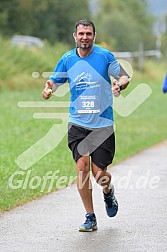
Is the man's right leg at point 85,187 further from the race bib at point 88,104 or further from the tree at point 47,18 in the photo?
the tree at point 47,18

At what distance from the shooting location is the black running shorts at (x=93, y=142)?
28.3ft

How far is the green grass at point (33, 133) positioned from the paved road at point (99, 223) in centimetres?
45

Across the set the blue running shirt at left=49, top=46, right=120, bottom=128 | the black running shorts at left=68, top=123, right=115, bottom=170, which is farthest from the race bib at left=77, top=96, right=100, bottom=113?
the black running shorts at left=68, top=123, right=115, bottom=170

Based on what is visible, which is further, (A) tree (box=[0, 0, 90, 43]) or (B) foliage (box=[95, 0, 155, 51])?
(B) foliage (box=[95, 0, 155, 51])

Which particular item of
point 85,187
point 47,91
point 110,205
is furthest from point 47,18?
point 85,187

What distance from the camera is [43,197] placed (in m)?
10.8

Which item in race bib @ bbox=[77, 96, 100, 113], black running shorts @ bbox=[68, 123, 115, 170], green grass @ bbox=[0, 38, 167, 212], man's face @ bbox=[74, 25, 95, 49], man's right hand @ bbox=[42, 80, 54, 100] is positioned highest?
man's face @ bbox=[74, 25, 95, 49]

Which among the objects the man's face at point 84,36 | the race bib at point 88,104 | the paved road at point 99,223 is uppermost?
the man's face at point 84,36

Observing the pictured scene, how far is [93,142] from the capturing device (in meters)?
8.65

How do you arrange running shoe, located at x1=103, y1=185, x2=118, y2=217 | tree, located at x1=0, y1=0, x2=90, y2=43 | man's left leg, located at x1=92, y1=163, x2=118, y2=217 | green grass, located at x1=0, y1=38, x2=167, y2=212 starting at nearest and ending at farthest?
man's left leg, located at x1=92, y1=163, x2=118, y2=217, running shoe, located at x1=103, y1=185, x2=118, y2=217, green grass, located at x1=0, y1=38, x2=167, y2=212, tree, located at x1=0, y1=0, x2=90, y2=43

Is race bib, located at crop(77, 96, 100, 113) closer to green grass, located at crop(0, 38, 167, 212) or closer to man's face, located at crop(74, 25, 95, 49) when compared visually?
man's face, located at crop(74, 25, 95, 49)

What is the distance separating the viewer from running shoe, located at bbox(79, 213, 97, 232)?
854 centimetres

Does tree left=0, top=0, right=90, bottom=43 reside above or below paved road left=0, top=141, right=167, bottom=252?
below

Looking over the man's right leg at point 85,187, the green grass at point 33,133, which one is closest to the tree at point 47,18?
the green grass at point 33,133
